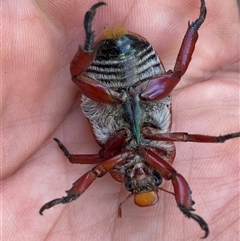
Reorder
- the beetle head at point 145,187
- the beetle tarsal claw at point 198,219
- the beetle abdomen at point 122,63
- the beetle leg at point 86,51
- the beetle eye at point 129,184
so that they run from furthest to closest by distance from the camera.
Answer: the beetle abdomen at point 122,63 → the beetle eye at point 129,184 → the beetle head at point 145,187 → the beetle tarsal claw at point 198,219 → the beetle leg at point 86,51

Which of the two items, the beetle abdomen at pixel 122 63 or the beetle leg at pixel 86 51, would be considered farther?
the beetle abdomen at pixel 122 63

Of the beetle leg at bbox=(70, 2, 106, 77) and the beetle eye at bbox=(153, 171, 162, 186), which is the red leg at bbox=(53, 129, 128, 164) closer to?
the beetle eye at bbox=(153, 171, 162, 186)

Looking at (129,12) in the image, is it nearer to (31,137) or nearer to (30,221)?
(31,137)

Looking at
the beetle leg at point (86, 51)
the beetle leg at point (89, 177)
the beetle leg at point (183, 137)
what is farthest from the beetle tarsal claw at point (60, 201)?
the beetle leg at point (86, 51)

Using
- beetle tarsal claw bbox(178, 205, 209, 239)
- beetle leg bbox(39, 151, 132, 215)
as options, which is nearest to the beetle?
beetle leg bbox(39, 151, 132, 215)

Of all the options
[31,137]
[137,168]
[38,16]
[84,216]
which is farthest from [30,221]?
[38,16]

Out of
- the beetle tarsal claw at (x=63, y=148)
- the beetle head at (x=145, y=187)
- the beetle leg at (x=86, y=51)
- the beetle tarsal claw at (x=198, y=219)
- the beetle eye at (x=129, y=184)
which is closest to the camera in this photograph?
the beetle leg at (x=86, y=51)

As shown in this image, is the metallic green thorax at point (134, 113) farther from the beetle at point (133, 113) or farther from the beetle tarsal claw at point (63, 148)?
the beetle tarsal claw at point (63, 148)

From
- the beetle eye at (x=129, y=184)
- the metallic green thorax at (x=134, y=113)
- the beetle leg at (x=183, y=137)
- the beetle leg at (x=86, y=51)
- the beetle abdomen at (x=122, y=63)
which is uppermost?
the beetle leg at (x=86, y=51)
